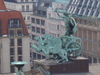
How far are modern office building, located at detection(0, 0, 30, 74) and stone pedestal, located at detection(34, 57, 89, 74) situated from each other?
58.5m

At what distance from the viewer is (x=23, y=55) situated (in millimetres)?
137125

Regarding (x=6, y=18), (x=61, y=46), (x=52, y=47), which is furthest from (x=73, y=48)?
(x=6, y=18)

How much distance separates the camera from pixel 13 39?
5399 inches

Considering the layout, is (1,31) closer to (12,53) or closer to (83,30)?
(12,53)

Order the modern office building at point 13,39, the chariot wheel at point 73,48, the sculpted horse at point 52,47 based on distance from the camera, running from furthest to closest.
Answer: the modern office building at point 13,39
the chariot wheel at point 73,48
the sculpted horse at point 52,47

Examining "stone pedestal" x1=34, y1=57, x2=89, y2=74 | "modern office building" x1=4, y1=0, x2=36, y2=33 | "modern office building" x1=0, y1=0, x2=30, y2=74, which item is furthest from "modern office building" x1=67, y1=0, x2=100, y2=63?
"stone pedestal" x1=34, y1=57, x2=89, y2=74

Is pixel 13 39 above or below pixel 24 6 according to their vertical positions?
below

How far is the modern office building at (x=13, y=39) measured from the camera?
446 ft

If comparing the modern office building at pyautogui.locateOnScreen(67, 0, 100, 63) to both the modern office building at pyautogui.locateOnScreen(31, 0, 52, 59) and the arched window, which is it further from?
the modern office building at pyautogui.locateOnScreen(31, 0, 52, 59)

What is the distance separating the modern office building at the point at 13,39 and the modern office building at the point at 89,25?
11.3 meters

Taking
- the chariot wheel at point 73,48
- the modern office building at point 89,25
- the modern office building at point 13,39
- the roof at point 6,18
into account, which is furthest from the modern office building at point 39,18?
the chariot wheel at point 73,48

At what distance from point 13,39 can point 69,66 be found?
61.7m

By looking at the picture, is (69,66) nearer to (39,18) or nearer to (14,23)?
(14,23)

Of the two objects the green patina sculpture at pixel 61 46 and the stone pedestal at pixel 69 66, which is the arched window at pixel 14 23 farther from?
the stone pedestal at pixel 69 66
